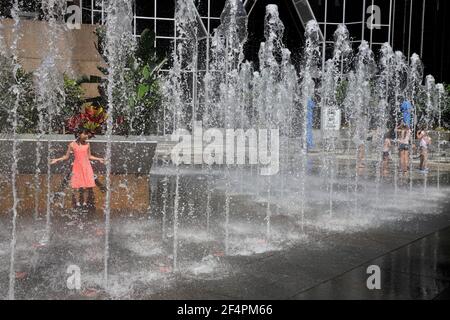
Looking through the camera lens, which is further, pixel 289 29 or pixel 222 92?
pixel 289 29

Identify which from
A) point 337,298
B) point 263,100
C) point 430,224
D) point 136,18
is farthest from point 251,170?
point 136,18

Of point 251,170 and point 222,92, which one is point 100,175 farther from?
point 222,92

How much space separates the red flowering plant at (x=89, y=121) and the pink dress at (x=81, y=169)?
→ 584 mm

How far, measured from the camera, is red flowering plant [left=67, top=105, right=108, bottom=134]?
7289mm

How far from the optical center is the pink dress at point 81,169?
6.72 metres

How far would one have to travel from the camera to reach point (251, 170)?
12484mm

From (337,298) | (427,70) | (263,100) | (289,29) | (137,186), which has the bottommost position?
(337,298)

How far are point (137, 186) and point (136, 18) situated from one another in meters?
21.2

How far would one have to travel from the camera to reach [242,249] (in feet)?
17.8
